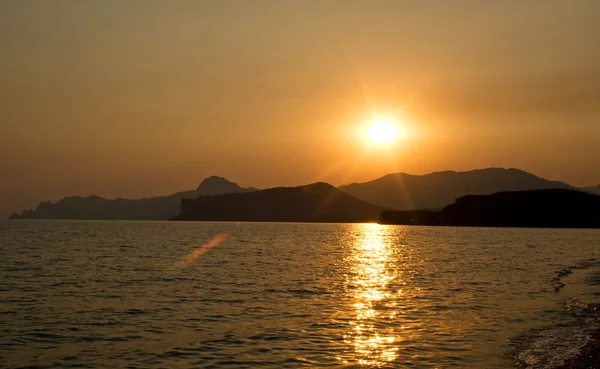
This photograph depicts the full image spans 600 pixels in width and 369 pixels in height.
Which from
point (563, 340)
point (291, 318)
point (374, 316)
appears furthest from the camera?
point (374, 316)

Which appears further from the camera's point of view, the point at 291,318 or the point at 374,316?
the point at 374,316

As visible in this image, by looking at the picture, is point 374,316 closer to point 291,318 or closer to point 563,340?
point 291,318

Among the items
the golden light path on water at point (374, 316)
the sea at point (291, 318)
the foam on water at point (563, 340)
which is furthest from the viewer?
the golden light path on water at point (374, 316)

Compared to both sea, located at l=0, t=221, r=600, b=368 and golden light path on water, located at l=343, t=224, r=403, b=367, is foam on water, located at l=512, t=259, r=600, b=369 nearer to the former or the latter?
sea, located at l=0, t=221, r=600, b=368

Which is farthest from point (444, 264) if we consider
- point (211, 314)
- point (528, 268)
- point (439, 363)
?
point (439, 363)

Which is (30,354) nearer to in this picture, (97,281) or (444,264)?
(97,281)

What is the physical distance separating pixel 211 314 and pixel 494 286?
1061 inches

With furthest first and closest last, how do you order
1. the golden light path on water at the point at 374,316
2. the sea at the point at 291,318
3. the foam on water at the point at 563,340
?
the golden light path on water at the point at 374,316 < the sea at the point at 291,318 < the foam on water at the point at 563,340

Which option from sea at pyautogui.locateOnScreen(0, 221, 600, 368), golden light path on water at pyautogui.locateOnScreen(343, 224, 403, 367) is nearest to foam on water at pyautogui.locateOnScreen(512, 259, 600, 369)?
sea at pyautogui.locateOnScreen(0, 221, 600, 368)

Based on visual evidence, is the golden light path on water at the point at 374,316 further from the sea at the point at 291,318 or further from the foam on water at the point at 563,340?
the foam on water at the point at 563,340

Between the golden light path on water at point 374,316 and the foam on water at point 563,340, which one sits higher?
the foam on water at point 563,340

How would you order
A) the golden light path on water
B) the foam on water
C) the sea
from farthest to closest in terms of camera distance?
the golden light path on water
the sea
the foam on water

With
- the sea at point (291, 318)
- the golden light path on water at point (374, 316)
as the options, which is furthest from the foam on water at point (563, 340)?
the golden light path on water at point (374, 316)

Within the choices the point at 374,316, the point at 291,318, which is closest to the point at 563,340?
the point at 374,316
